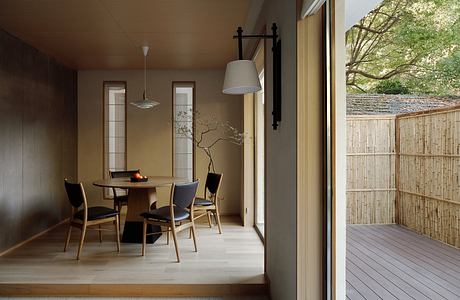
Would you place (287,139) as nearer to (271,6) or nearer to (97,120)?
(271,6)

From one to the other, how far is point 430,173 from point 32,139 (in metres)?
4.57

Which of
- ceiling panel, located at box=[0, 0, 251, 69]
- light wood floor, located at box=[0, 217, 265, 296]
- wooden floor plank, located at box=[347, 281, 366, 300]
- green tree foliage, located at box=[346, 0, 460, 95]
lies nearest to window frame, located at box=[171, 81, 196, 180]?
ceiling panel, located at box=[0, 0, 251, 69]

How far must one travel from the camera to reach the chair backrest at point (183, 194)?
361cm

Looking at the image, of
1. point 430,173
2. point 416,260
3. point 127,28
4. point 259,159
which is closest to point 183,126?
point 259,159

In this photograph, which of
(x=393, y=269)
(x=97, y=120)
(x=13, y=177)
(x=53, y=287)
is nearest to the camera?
(x=393, y=269)

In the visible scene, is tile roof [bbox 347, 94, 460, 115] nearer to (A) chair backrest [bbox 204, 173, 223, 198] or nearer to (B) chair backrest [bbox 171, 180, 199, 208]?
(B) chair backrest [bbox 171, 180, 199, 208]

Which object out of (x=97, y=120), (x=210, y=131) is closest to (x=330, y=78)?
(x=210, y=131)

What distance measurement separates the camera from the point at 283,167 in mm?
2363

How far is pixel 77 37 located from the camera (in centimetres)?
420

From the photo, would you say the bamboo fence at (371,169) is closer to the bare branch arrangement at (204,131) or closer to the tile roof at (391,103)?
the tile roof at (391,103)

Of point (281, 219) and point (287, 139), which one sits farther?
point (281, 219)

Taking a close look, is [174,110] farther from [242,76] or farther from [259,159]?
[242,76]

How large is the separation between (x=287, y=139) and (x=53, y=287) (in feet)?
7.55

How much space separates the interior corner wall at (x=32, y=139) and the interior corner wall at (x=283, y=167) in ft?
9.48
